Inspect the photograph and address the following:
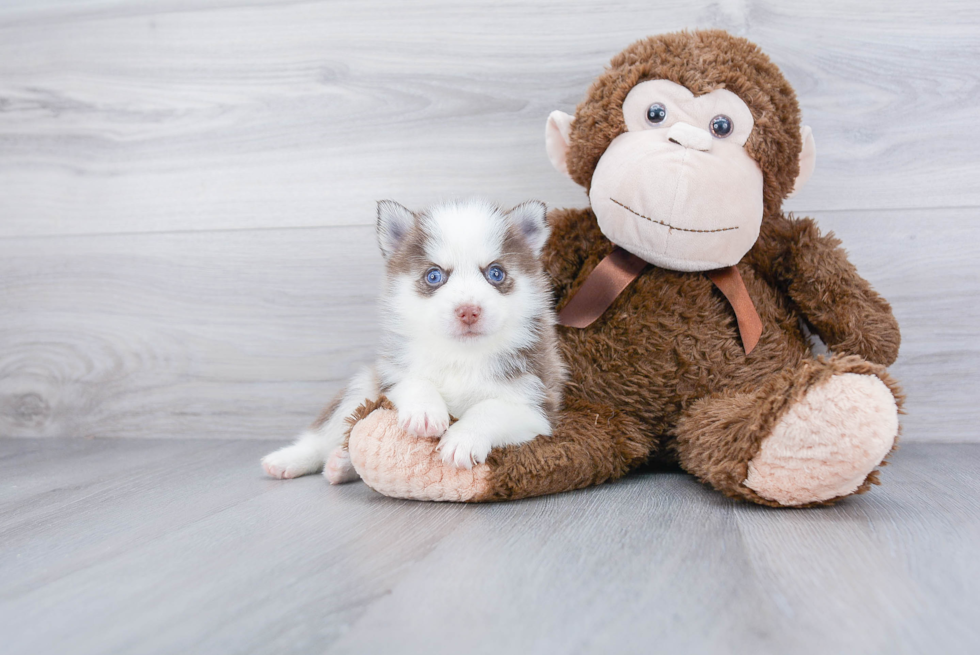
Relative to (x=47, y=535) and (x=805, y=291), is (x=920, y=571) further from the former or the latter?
(x=47, y=535)

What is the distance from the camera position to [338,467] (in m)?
1.37

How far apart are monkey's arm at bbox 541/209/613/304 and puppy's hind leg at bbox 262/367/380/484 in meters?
0.42

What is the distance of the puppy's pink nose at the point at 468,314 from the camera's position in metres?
1.16

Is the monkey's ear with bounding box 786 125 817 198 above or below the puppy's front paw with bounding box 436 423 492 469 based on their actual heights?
above

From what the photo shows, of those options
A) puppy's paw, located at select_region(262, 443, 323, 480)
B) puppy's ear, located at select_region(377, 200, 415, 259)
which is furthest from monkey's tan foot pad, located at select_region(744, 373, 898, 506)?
puppy's paw, located at select_region(262, 443, 323, 480)

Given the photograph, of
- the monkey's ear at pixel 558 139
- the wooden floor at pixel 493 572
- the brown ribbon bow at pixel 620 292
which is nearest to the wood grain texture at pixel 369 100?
the monkey's ear at pixel 558 139

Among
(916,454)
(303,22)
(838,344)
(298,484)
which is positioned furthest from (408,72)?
(916,454)

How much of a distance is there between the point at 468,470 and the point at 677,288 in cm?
54

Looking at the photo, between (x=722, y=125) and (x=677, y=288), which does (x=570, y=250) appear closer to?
(x=677, y=288)

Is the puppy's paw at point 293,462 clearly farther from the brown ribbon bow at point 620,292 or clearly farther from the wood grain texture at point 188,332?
the brown ribbon bow at point 620,292

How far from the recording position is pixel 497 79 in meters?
1.75

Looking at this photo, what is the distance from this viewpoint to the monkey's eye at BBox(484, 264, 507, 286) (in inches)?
49.9

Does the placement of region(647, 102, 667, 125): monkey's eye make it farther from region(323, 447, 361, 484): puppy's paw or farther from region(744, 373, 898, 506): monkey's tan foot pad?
region(323, 447, 361, 484): puppy's paw

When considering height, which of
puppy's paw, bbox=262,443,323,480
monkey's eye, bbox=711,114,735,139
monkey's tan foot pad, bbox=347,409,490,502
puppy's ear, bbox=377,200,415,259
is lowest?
puppy's paw, bbox=262,443,323,480
